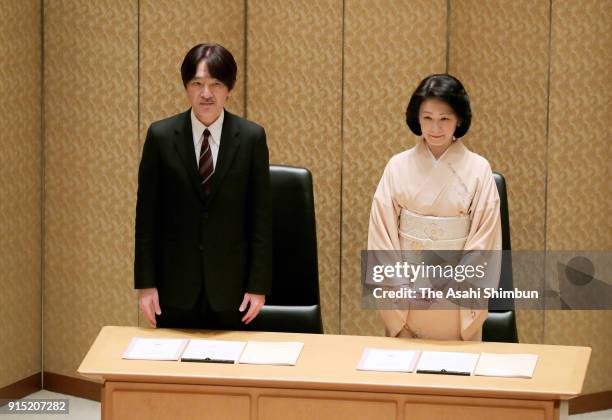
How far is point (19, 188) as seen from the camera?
201 inches

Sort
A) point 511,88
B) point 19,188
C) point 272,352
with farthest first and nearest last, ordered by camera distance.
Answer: point 19,188, point 511,88, point 272,352

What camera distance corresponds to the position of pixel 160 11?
16.3 feet

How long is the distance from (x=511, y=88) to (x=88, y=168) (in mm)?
1991

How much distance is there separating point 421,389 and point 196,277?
957 millimetres

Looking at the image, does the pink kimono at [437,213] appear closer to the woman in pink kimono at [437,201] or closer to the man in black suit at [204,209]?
the woman in pink kimono at [437,201]

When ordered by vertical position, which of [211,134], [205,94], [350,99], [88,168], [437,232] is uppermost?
[350,99]

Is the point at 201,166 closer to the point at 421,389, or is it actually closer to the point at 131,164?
the point at 421,389

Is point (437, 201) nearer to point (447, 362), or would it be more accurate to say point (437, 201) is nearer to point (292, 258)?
point (447, 362)

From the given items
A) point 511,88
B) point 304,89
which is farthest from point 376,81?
point 511,88

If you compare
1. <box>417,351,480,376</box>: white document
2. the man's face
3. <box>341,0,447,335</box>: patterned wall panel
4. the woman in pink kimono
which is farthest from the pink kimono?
<box>341,0,447,335</box>: patterned wall panel

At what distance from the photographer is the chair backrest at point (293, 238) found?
4.29 m

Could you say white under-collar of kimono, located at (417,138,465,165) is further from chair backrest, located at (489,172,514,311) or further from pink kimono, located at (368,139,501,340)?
chair backrest, located at (489,172,514,311)

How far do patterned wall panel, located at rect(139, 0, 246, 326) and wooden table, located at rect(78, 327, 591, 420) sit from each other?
1.86 metres

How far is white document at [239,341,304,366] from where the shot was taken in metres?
3.42
